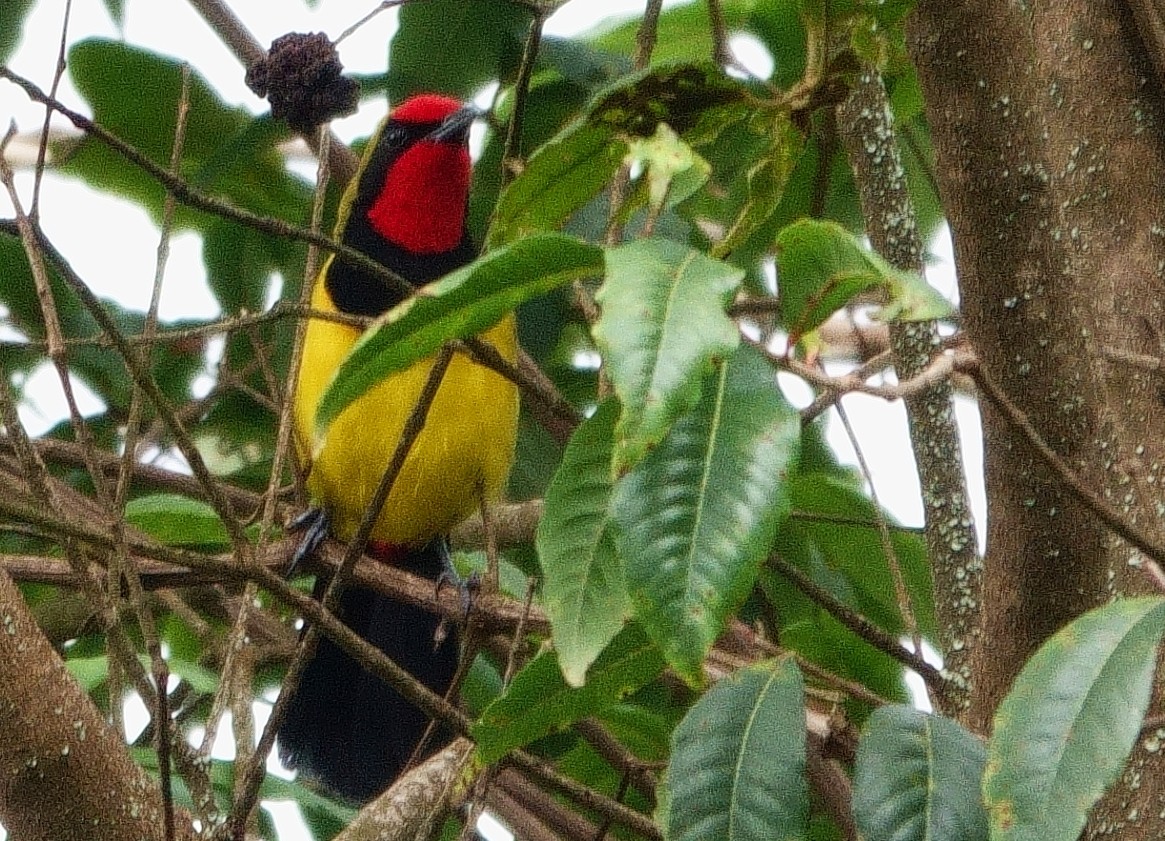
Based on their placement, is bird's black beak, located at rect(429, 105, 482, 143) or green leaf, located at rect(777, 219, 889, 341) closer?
green leaf, located at rect(777, 219, 889, 341)

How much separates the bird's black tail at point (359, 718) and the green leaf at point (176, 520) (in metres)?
0.58

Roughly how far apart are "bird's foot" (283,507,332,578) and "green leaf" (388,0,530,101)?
0.65 meters

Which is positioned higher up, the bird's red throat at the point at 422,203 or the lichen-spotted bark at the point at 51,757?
the bird's red throat at the point at 422,203

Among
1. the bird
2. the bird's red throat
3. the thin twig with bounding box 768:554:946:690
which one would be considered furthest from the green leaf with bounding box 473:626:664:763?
the bird's red throat

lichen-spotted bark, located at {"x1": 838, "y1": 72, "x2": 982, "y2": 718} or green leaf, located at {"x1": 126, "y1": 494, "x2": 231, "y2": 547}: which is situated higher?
lichen-spotted bark, located at {"x1": 838, "y1": 72, "x2": 982, "y2": 718}

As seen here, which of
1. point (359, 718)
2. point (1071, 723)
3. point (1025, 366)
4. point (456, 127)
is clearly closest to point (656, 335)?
point (1071, 723)

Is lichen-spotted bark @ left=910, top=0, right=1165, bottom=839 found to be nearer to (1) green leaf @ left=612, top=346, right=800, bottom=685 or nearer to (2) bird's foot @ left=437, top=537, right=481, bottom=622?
(1) green leaf @ left=612, top=346, right=800, bottom=685

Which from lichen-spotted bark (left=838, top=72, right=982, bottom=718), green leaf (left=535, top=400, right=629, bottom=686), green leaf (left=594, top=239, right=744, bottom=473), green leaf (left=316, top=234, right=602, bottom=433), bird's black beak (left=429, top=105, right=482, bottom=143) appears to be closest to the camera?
green leaf (left=594, top=239, right=744, bottom=473)

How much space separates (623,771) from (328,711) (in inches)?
43.2

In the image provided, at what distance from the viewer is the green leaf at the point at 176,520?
2289 millimetres

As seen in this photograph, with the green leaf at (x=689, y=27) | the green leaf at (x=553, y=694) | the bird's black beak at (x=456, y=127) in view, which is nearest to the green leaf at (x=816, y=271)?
the green leaf at (x=553, y=694)

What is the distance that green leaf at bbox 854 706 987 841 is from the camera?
Answer: 46.4 inches

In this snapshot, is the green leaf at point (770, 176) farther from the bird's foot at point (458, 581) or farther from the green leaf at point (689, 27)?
the green leaf at point (689, 27)

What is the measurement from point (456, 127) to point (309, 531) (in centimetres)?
99
